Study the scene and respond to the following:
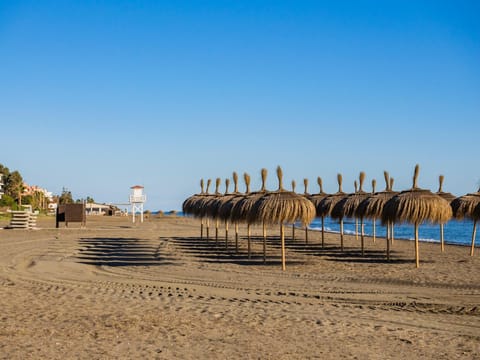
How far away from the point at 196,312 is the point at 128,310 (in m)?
0.92

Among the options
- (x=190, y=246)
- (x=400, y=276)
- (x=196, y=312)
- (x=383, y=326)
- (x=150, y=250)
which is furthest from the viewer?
(x=190, y=246)

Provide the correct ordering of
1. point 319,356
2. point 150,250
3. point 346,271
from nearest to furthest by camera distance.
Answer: point 319,356
point 346,271
point 150,250

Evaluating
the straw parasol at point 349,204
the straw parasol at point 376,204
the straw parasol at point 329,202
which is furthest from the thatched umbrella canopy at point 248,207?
the straw parasol at point 329,202

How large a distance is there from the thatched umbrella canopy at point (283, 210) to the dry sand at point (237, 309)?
1155 mm

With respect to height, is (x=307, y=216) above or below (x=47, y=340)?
above

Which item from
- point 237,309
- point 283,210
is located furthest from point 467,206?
point 237,309

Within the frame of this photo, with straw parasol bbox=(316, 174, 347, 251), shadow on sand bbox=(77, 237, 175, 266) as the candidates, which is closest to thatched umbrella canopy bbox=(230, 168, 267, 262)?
shadow on sand bbox=(77, 237, 175, 266)

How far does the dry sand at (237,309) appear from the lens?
558cm

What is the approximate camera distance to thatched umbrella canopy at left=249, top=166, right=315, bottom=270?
40.6 feet

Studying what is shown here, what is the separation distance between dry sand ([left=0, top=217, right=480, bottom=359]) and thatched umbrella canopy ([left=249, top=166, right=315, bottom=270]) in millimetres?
1155

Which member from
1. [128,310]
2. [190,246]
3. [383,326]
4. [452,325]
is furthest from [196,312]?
[190,246]

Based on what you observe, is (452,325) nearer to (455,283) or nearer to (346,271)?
(455,283)

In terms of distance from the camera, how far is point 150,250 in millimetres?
18297

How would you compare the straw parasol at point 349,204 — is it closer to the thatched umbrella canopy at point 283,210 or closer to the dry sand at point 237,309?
the dry sand at point 237,309
